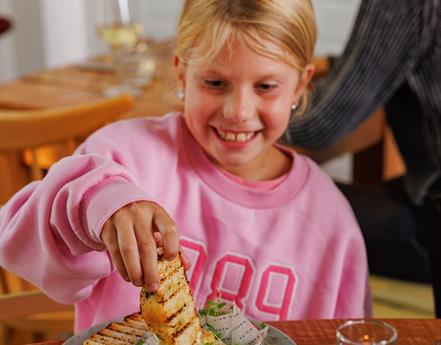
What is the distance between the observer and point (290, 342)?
45.6 inches

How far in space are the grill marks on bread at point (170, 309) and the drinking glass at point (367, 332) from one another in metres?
0.19

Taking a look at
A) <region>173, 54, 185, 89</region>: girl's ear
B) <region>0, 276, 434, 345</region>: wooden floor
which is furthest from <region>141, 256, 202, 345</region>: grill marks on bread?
<region>0, 276, 434, 345</region>: wooden floor

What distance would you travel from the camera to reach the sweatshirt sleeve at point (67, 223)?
47.4 inches

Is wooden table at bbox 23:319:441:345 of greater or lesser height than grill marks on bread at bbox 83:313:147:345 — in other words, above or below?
below

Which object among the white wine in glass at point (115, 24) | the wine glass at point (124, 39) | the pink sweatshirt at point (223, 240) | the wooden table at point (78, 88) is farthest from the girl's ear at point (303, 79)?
the white wine in glass at point (115, 24)

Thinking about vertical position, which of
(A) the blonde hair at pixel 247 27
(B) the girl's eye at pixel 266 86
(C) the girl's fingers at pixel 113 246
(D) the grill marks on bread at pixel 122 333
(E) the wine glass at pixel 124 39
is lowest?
(E) the wine glass at pixel 124 39

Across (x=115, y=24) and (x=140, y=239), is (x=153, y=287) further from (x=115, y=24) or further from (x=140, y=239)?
(x=115, y=24)

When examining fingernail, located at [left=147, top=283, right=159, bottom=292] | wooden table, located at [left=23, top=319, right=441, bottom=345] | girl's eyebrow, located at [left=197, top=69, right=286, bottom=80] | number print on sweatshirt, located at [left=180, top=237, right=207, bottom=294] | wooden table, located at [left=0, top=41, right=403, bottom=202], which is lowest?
wooden table, located at [left=0, top=41, right=403, bottom=202]

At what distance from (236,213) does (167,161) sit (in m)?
0.13

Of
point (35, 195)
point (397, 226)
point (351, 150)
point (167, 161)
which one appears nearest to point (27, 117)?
point (167, 161)

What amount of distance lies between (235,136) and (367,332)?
43 centimetres

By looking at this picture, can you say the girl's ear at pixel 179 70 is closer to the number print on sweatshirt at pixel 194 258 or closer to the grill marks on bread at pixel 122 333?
the number print on sweatshirt at pixel 194 258

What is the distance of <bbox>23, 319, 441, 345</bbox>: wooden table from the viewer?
47.9 inches

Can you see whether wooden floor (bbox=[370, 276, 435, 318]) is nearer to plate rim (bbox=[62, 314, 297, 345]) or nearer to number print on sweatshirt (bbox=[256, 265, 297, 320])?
number print on sweatshirt (bbox=[256, 265, 297, 320])
